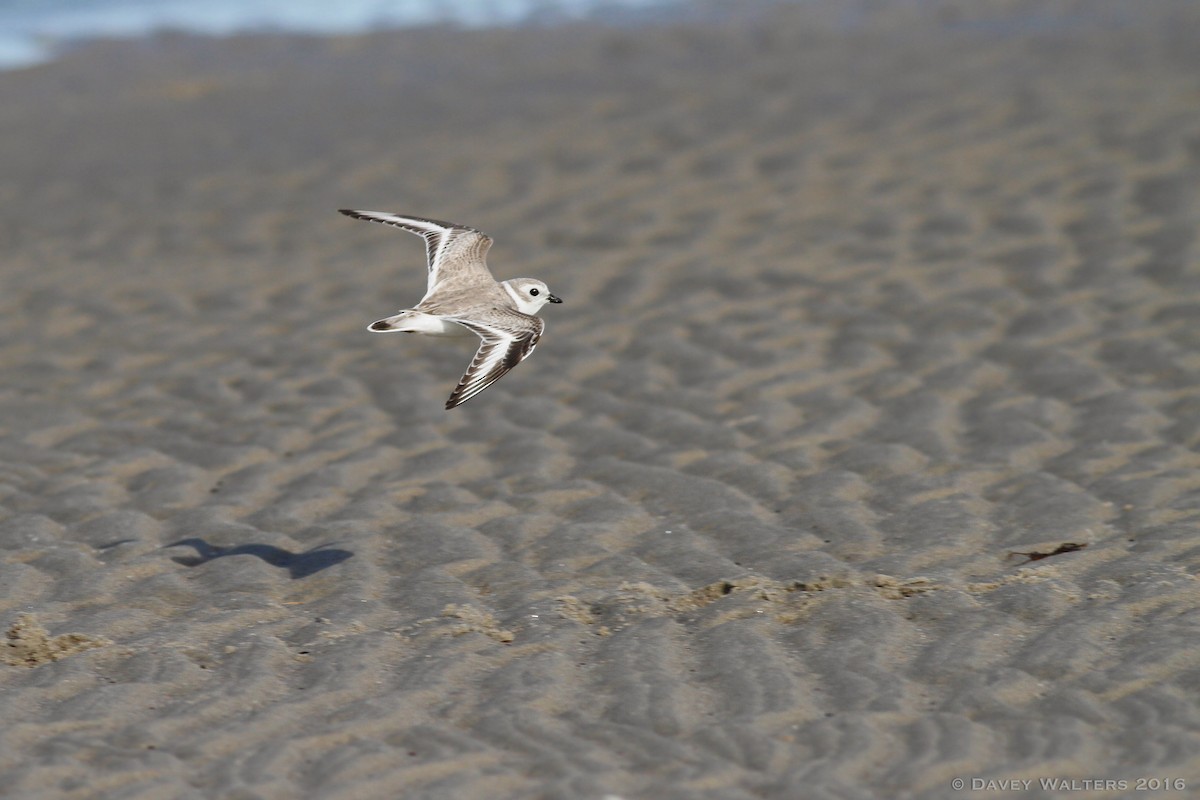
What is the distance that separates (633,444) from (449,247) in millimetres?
1356

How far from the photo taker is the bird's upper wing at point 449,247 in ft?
23.2

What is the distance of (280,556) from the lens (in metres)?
6.03

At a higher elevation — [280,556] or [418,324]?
[418,324]

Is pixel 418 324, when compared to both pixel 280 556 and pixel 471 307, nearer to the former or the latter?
pixel 471 307

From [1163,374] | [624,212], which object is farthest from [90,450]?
[1163,374]

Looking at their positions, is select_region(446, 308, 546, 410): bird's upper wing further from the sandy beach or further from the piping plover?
the sandy beach

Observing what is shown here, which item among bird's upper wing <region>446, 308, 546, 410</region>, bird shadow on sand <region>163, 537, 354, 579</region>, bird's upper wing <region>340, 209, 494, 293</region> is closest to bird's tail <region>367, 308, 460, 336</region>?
bird's upper wing <region>446, 308, 546, 410</region>

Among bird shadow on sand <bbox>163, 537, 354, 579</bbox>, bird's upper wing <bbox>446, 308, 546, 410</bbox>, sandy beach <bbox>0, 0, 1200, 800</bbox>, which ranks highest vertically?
bird's upper wing <bbox>446, 308, 546, 410</bbox>

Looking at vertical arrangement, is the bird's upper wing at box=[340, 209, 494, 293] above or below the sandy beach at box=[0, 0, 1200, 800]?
above

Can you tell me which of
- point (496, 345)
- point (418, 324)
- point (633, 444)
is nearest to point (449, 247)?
point (418, 324)

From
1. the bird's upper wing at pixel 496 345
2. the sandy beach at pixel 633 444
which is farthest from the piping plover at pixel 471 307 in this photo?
the sandy beach at pixel 633 444

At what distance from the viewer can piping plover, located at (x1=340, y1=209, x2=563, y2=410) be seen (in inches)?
224

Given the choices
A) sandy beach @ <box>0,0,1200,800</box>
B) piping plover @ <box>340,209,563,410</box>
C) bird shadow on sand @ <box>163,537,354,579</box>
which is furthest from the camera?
bird shadow on sand @ <box>163,537,354,579</box>

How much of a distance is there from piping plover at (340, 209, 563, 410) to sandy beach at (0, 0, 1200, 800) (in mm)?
774
